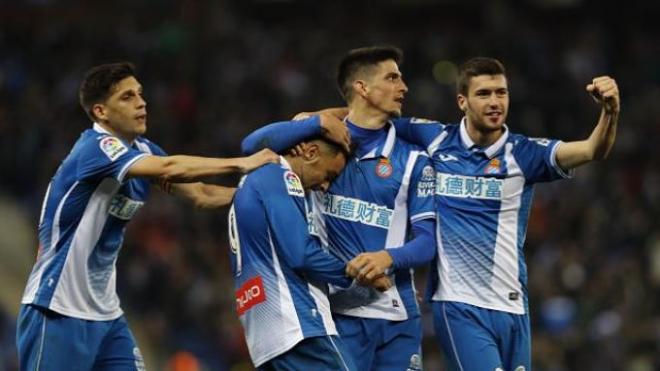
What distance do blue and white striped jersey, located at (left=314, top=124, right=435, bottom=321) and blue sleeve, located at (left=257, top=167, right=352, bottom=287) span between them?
0.74m

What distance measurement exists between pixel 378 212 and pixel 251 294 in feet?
3.78

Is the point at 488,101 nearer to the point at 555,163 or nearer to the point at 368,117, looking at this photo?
the point at 555,163

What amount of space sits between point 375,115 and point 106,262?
1853mm

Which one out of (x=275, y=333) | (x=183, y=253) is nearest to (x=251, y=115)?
(x=183, y=253)

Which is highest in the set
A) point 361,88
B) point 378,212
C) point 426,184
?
point 361,88

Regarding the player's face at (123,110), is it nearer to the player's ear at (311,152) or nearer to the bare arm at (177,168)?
the bare arm at (177,168)

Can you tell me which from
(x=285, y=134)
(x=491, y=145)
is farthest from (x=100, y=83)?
(x=491, y=145)

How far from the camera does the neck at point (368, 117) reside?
8141 mm

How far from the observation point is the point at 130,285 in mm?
16297

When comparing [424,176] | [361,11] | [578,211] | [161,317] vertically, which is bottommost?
[161,317]

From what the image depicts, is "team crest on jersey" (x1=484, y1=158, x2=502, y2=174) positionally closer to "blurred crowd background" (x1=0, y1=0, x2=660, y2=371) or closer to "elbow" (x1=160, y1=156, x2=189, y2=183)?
"elbow" (x1=160, y1=156, x2=189, y2=183)

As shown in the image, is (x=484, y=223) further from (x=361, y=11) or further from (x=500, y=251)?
(x=361, y=11)

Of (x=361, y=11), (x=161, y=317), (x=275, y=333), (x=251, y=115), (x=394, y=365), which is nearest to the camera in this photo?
(x=275, y=333)

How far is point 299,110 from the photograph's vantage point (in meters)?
18.7
